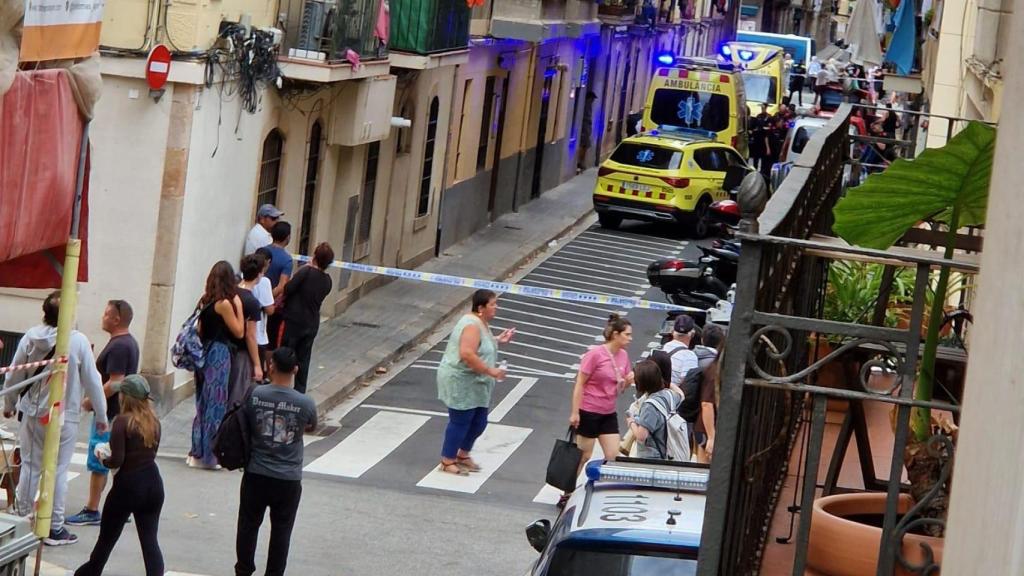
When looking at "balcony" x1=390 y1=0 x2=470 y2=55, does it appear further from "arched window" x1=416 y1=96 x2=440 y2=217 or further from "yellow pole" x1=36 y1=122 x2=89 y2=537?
"yellow pole" x1=36 y1=122 x2=89 y2=537

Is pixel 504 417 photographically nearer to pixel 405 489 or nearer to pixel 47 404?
pixel 405 489

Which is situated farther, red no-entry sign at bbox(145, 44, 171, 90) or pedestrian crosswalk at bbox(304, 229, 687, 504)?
red no-entry sign at bbox(145, 44, 171, 90)

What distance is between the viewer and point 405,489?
14430 mm

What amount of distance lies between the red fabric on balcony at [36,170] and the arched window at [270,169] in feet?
29.8

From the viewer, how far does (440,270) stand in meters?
26.3

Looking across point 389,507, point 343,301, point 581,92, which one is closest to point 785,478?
point 389,507

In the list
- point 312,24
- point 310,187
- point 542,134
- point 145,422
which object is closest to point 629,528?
point 145,422

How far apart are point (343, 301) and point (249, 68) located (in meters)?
5.12

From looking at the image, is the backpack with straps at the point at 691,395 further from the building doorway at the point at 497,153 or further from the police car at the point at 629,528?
the building doorway at the point at 497,153

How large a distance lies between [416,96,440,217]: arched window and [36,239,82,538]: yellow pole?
54.2ft

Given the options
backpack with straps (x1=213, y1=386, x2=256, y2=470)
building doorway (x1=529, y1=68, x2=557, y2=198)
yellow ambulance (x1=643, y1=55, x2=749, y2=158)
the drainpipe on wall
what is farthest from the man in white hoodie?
yellow ambulance (x1=643, y1=55, x2=749, y2=158)

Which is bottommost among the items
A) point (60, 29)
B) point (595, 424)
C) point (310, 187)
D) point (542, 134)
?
point (595, 424)

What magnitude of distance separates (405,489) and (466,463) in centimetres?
97

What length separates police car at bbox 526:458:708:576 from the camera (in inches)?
284
